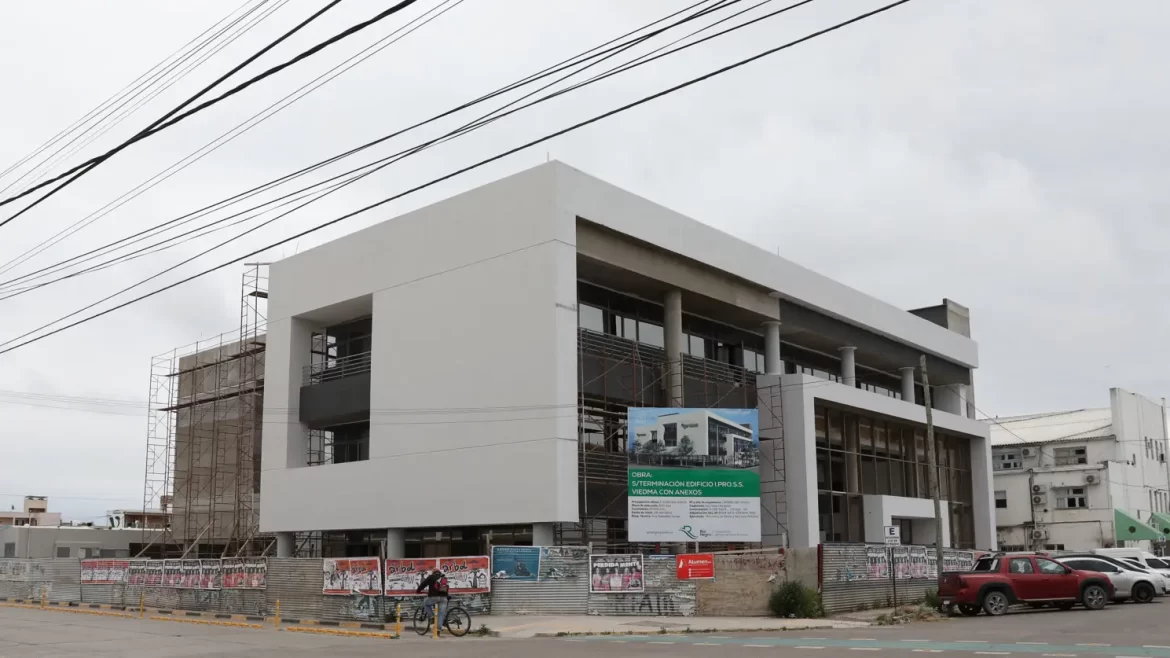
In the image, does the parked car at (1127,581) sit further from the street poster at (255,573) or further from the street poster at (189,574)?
the street poster at (189,574)

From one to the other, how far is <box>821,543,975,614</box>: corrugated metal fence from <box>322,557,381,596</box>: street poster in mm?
12348

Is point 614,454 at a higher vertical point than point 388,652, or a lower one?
higher

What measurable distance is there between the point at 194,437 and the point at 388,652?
40086 mm

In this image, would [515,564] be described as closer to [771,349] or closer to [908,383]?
[771,349]

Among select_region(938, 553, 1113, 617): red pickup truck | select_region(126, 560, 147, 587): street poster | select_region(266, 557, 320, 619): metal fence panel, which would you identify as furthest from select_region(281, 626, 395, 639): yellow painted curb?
select_region(938, 553, 1113, 617): red pickup truck

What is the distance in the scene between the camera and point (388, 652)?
2020 centimetres

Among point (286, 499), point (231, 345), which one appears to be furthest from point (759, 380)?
point (231, 345)

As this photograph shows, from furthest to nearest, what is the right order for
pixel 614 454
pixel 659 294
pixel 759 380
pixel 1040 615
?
pixel 759 380 < pixel 659 294 < pixel 614 454 < pixel 1040 615

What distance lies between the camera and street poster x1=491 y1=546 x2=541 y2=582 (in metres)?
29.9

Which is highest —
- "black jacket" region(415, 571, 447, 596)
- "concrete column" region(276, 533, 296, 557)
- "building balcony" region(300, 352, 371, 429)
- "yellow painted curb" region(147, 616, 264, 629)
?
"building balcony" region(300, 352, 371, 429)

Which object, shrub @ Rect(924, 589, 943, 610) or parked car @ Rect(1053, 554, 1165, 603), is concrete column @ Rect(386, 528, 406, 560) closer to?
shrub @ Rect(924, 589, 943, 610)

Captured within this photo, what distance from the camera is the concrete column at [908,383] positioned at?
54969mm

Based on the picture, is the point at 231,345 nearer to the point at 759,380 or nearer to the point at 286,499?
the point at 286,499

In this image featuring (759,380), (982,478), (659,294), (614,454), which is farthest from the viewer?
(982,478)
